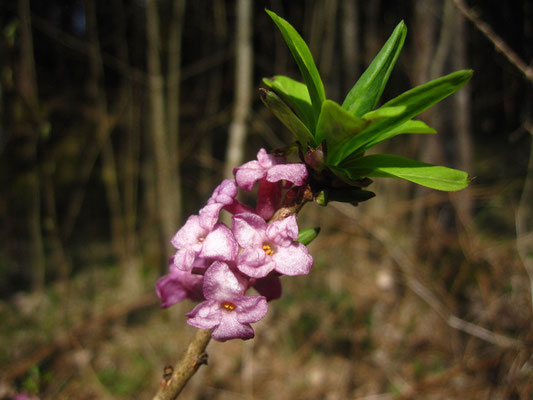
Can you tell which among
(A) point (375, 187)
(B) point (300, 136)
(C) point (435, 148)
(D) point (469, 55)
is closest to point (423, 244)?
(C) point (435, 148)

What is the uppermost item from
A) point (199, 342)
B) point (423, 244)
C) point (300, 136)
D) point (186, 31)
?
point (186, 31)

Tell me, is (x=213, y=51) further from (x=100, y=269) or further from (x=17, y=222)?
(x=17, y=222)

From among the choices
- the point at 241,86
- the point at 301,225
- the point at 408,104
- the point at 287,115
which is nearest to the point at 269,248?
the point at 287,115

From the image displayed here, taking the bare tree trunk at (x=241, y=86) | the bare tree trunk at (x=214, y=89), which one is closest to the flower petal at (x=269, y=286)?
the bare tree trunk at (x=241, y=86)

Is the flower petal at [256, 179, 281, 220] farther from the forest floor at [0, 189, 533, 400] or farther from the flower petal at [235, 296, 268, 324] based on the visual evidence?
the forest floor at [0, 189, 533, 400]

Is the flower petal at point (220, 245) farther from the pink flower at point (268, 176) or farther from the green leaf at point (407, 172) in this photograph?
the green leaf at point (407, 172)

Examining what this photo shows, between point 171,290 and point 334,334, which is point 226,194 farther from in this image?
point 334,334
